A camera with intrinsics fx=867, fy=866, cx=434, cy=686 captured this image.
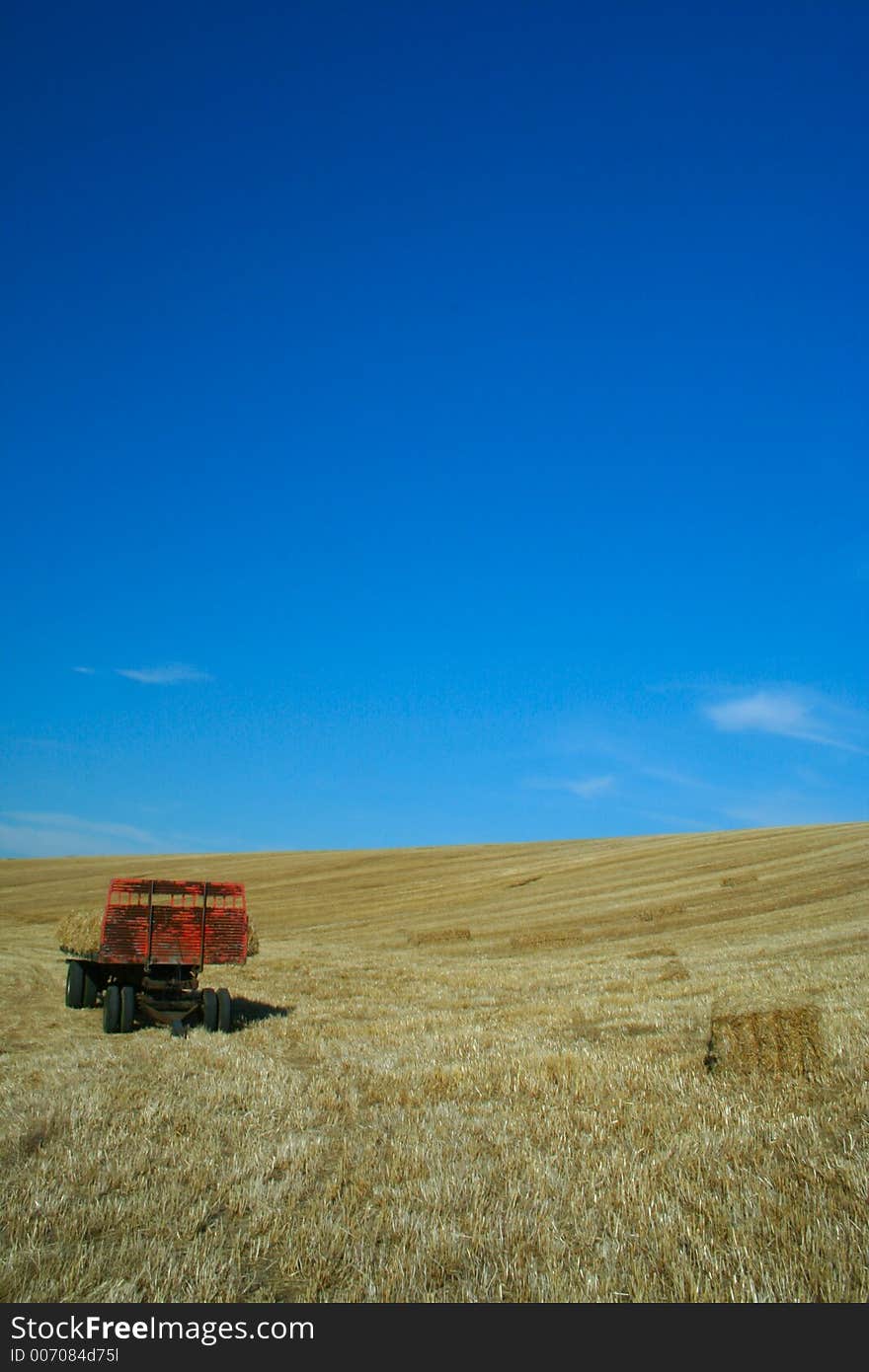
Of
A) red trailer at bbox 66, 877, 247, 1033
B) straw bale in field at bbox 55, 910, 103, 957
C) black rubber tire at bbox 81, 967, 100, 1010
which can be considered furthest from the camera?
straw bale in field at bbox 55, 910, 103, 957

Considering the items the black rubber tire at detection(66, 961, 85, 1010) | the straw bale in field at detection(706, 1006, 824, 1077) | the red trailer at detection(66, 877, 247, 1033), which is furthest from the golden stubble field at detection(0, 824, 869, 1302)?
the red trailer at detection(66, 877, 247, 1033)

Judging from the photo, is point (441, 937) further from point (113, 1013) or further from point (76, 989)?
point (113, 1013)

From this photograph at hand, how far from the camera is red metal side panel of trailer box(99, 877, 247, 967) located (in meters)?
16.0

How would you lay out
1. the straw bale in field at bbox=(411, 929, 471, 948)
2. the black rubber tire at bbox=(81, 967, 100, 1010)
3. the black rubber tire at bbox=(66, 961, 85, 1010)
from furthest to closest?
the straw bale in field at bbox=(411, 929, 471, 948) < the black rubber tire at bbox=(81, 967, 100, 1010) < the black rubber tire at bbox=(66, 961, 85, 1010)

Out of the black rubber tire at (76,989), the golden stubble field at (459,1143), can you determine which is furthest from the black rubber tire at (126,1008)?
the black rubber tire at (76,989)

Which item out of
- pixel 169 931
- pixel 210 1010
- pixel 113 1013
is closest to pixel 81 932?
pixel 169 931

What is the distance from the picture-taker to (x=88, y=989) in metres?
17.5

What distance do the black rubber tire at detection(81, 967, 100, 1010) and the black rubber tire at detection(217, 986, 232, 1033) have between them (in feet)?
13.7

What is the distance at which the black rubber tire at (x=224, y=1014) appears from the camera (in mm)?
14359

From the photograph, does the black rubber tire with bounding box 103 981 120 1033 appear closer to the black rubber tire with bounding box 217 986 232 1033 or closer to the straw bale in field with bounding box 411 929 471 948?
the black rubber tire with bounding box 217 986 232 1033
